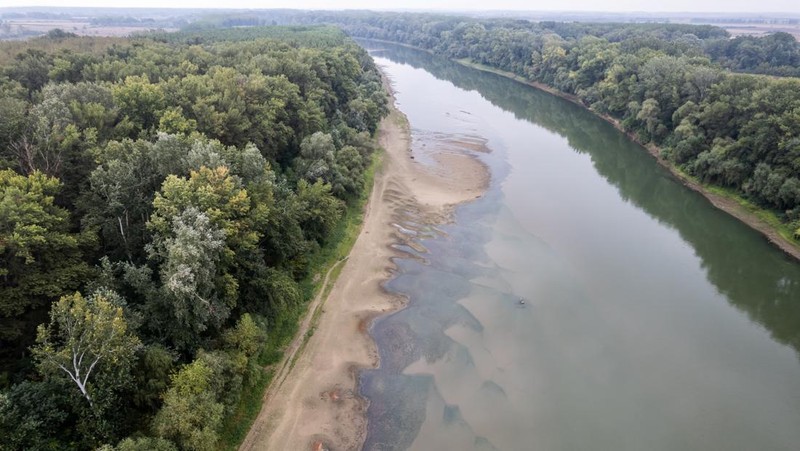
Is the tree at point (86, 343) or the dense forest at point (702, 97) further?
the dense forest at point (702, 97)

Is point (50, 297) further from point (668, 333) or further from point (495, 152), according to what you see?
point (495, 152)

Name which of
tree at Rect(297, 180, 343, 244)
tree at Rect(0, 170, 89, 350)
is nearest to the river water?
tree at Rect(297, 180, 343, 244)

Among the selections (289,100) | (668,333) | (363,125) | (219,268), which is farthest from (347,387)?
(363,125)

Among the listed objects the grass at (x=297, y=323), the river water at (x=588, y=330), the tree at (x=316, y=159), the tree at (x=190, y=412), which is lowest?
the river water at (x=588, y=330)

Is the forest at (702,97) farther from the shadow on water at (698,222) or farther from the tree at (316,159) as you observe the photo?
the tree at (316,159)

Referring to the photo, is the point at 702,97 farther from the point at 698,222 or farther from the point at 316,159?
the point at 316,159

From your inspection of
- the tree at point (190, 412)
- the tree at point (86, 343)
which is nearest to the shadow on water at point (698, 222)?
the tree at point (190, 412)

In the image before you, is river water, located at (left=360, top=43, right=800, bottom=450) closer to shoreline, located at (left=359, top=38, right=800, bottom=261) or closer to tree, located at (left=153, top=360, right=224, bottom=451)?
shoreline, located at (left=359, top=38, right=800, bottom=261)
